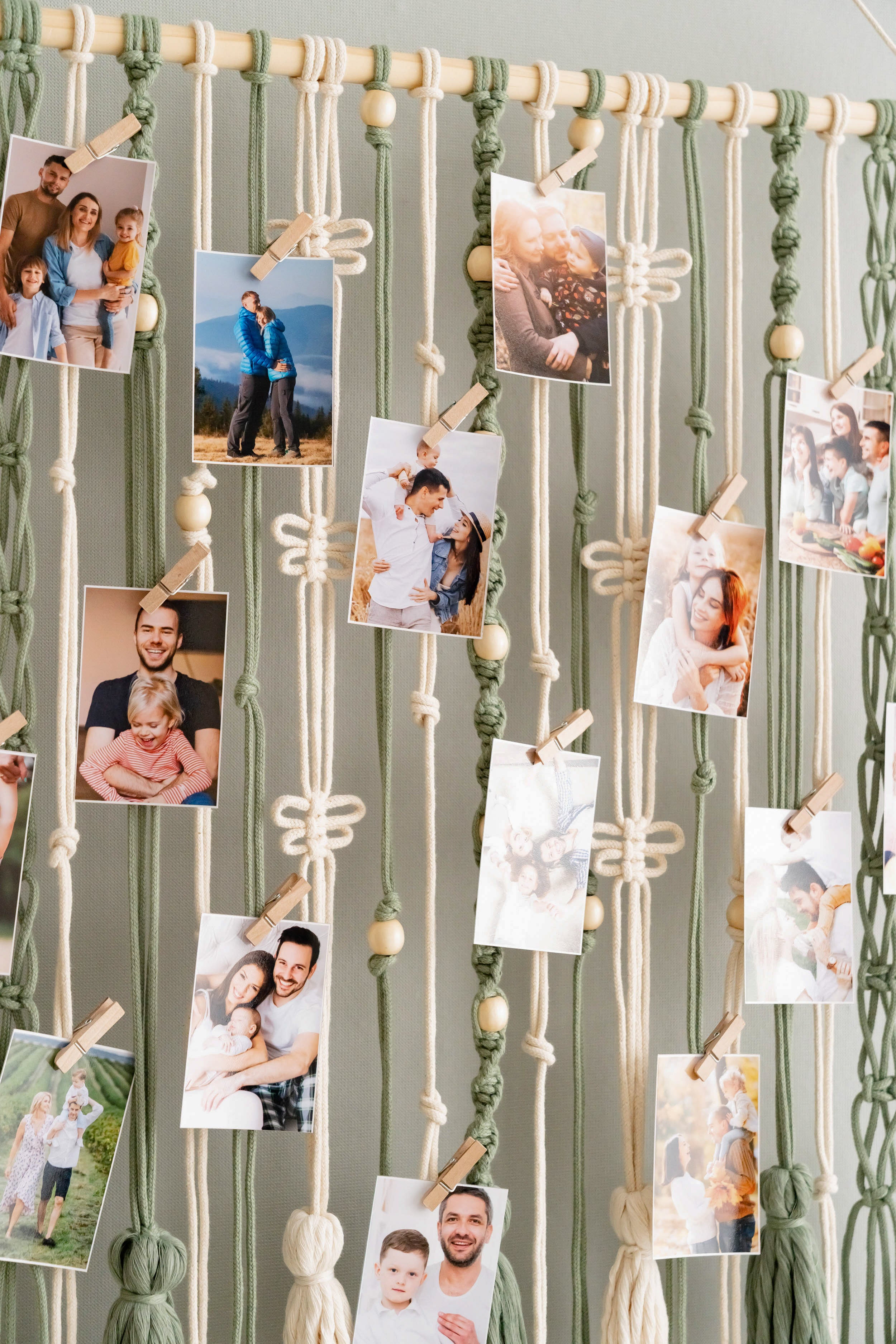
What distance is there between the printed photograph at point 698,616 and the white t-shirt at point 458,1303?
50cm

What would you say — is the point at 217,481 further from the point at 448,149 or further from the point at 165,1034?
the point at 165,1034

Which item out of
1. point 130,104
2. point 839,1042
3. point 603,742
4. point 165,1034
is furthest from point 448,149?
point 839,1042

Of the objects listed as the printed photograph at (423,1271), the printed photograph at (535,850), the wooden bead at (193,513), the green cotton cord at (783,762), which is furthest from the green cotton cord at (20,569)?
the green cotton cord at (783,762)

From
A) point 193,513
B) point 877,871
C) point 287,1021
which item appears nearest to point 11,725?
point 193,513

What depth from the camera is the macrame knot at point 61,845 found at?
2.78 feet

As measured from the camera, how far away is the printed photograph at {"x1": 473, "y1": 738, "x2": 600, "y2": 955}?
2.98ft

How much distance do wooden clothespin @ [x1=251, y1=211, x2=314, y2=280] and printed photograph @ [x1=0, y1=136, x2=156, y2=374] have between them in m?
0.09

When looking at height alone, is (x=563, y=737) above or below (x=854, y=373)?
below

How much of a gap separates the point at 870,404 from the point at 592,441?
258mm

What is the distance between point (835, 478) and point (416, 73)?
504 mm

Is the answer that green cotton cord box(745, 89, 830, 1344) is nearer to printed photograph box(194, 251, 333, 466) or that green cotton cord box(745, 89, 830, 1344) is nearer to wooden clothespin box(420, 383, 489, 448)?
wooden clothespin box(420, 383, 489, 448)

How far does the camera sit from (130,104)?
2.81ft

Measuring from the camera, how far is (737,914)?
3.20ft

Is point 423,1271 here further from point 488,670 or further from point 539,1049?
point 488,670
